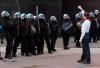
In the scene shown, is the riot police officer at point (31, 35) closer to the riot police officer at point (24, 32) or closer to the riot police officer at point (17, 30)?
the riot police officer at point (24, 32)

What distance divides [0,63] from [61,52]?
4.38 meters

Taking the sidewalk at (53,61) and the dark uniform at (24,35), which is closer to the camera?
the sidewalk at (53,61)

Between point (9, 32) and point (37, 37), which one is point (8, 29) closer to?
point (9, 32)

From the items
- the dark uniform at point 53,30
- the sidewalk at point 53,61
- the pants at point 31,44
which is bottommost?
the sidewalk at point 53,61

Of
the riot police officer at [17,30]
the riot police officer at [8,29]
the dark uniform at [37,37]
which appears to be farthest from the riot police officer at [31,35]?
the riot police officer at [8,29]

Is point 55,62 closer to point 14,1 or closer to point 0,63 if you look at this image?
point 0,63

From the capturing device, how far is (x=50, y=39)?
19.5 m

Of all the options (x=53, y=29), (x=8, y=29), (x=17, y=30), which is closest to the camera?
(x=8, y=29)

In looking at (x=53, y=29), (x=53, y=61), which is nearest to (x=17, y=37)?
(x=53, y=61)

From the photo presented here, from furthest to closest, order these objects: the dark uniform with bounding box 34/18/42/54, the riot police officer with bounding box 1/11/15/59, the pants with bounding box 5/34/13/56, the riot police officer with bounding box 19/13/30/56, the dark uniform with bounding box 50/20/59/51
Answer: the dark uniform with bounding box 50/20/59/51, the dark uniform with bounding box 34/18/42/54, the riot police officer with bounding box 19/13/30/56, the pants with bounding box 5/34/13/56, the riot police officer with bounding box 1/11/15/59

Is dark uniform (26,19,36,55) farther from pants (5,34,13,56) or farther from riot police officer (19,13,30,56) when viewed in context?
pants (5,34,13,56)

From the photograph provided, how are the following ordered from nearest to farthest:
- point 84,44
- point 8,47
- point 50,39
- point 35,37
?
1. point 84,44
2. point 8,47
3. point 35,37
4. point 50,39

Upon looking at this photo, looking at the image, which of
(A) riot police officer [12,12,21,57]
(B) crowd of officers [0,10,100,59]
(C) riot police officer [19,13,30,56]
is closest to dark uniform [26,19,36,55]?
(B) crowd of officers [0,10,100,59]

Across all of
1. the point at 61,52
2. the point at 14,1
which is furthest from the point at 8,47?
the point at 14,1
